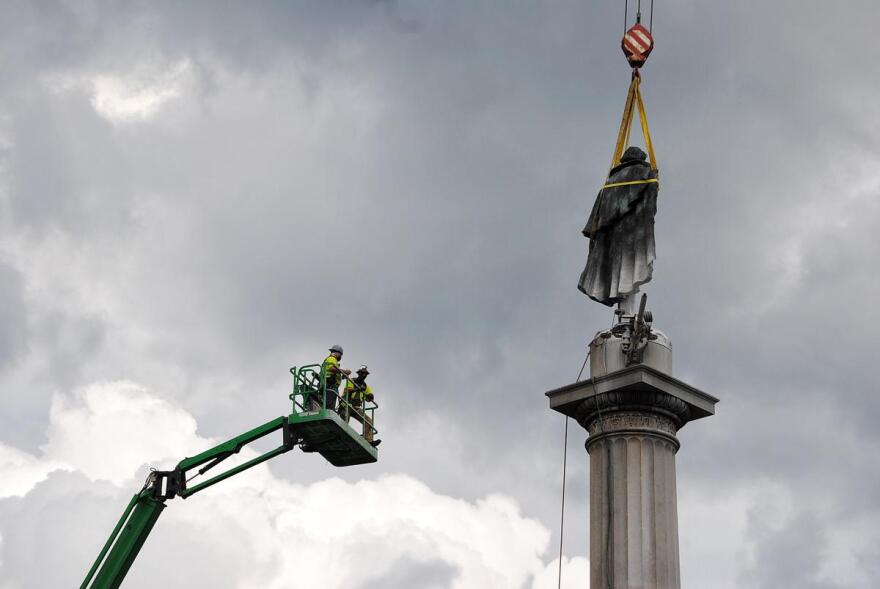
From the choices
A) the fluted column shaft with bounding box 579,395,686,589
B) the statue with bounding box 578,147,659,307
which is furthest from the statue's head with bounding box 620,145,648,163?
the fluted column shaft with bounding box 579,395,686,589

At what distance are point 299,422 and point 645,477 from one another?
1329cm

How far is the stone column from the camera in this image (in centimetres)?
2522

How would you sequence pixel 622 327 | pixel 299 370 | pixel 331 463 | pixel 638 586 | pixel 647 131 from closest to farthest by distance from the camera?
pixel 638 586 → pixel 622 327 → pixel 647 131 → pixel 299 370 → pixel 331 463

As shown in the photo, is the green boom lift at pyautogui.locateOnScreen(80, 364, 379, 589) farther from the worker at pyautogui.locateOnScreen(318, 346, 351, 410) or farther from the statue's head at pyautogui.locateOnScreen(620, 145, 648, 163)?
the statue's head at pyautogui.locateOnScreen(620, 145, 648, 163)

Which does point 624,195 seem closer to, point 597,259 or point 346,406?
point 597,259

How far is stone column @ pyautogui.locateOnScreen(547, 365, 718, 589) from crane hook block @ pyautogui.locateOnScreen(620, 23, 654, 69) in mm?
7281

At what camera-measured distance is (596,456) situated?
26453 millimetres

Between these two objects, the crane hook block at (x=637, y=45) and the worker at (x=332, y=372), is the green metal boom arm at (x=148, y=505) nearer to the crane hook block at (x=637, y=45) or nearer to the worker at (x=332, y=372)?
the worker at (x=332, y=372)

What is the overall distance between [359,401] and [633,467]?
1317cm

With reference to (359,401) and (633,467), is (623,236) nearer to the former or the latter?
(633,467)

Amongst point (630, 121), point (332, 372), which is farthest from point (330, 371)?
point (630, 121)

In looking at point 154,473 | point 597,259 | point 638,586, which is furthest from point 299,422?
point 638,586

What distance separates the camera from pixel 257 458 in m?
39.0

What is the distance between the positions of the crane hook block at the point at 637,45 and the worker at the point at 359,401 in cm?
1143
